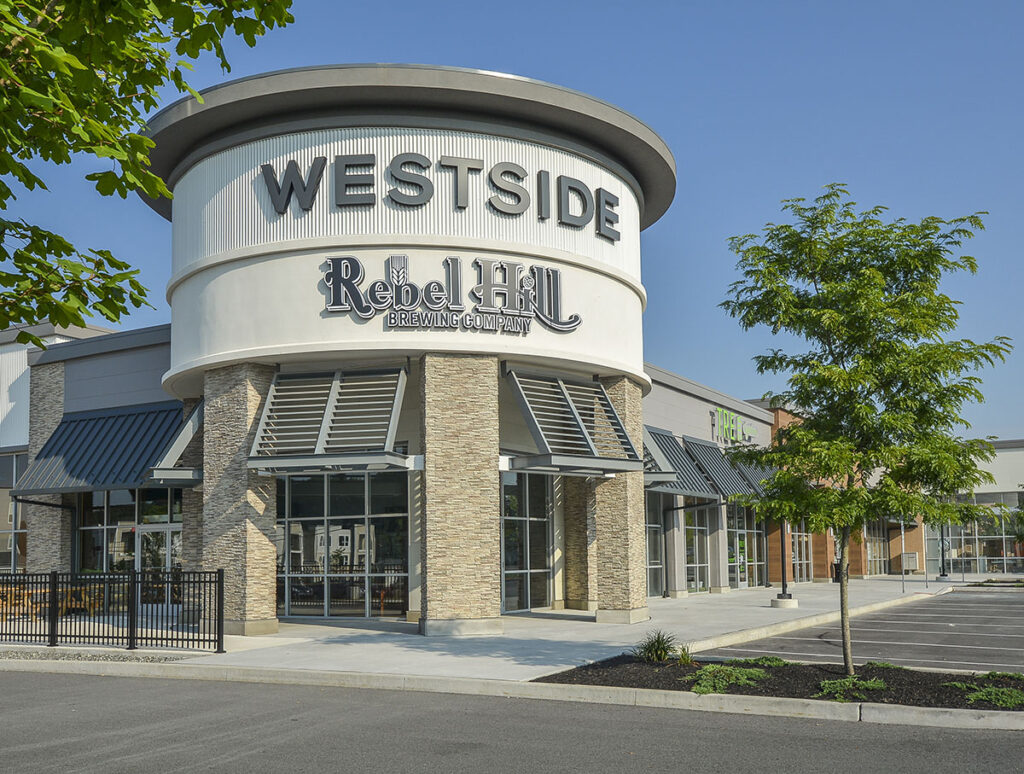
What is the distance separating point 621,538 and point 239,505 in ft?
28.5

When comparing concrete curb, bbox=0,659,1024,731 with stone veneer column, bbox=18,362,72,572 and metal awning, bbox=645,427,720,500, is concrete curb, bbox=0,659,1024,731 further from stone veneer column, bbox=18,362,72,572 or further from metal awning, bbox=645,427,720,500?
metal awning, bbox=645,427,720,500

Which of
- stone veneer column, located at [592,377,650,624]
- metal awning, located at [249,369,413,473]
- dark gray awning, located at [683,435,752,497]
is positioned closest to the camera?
metal awning, located at [249,369,413,473]

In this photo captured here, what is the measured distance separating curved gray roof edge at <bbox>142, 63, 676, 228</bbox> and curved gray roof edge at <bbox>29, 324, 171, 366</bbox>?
519 cm

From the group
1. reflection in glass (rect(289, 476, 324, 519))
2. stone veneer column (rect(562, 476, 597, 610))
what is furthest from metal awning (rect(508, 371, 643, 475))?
reflection in glass (rect(289, 476, 324, 519))

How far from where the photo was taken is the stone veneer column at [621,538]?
23609mm

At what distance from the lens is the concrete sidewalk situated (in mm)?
15656

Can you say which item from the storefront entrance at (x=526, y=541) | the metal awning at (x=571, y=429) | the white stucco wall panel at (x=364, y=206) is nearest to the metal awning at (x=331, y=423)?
the metal awning at (x=571, y=429)

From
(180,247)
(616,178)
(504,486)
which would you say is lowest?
(504,486)

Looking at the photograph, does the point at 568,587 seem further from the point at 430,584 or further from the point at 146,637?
the point at 146,637

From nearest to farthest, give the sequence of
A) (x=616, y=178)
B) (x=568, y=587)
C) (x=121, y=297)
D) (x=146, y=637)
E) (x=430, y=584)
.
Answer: (x=121, y=297), (x=146, y=637), (x=430, y=584), (x=616, y=178), (x=568, y=587)

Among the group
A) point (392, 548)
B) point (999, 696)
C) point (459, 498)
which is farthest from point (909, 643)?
point (392, 548)

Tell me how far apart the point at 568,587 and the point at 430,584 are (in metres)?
7.33

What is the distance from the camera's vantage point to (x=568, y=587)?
2722cm

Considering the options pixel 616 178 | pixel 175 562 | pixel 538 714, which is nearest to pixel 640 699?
pixel 538 714
